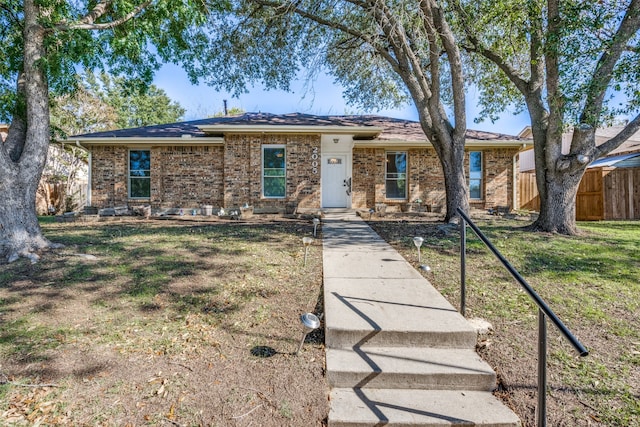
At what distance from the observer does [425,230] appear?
7586 mm

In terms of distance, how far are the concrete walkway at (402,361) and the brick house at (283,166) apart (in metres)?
8.28

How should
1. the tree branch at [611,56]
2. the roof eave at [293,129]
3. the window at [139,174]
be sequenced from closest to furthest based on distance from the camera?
the tree branch at [611,56], the roof eave at [293,129], the window at [139,174]

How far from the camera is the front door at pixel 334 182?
12852mm

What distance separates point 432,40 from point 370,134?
14.8 ft

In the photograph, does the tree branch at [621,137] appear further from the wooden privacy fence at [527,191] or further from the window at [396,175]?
the wooden privacy fence at [527,191]

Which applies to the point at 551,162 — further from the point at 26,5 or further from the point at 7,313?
the point at 26,5

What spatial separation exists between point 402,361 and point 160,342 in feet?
7.12

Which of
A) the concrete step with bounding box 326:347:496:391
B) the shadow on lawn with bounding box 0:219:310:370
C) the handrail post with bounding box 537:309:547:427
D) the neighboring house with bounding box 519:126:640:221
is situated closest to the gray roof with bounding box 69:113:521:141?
the neighboring house with bounding box 519:126:640:221

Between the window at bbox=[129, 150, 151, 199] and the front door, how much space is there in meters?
6.85

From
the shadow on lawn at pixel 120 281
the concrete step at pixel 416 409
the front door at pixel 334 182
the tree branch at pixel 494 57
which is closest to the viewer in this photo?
the concrete step at pixel 416 409

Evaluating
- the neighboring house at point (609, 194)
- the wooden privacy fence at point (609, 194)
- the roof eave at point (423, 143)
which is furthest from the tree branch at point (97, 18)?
the wooden privacy fence at point (609, 194)

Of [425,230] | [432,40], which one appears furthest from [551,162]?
[432,40]

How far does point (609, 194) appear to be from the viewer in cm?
1218

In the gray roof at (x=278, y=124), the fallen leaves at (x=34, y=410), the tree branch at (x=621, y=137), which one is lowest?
the fallen leaves at (x=34, y=410)
